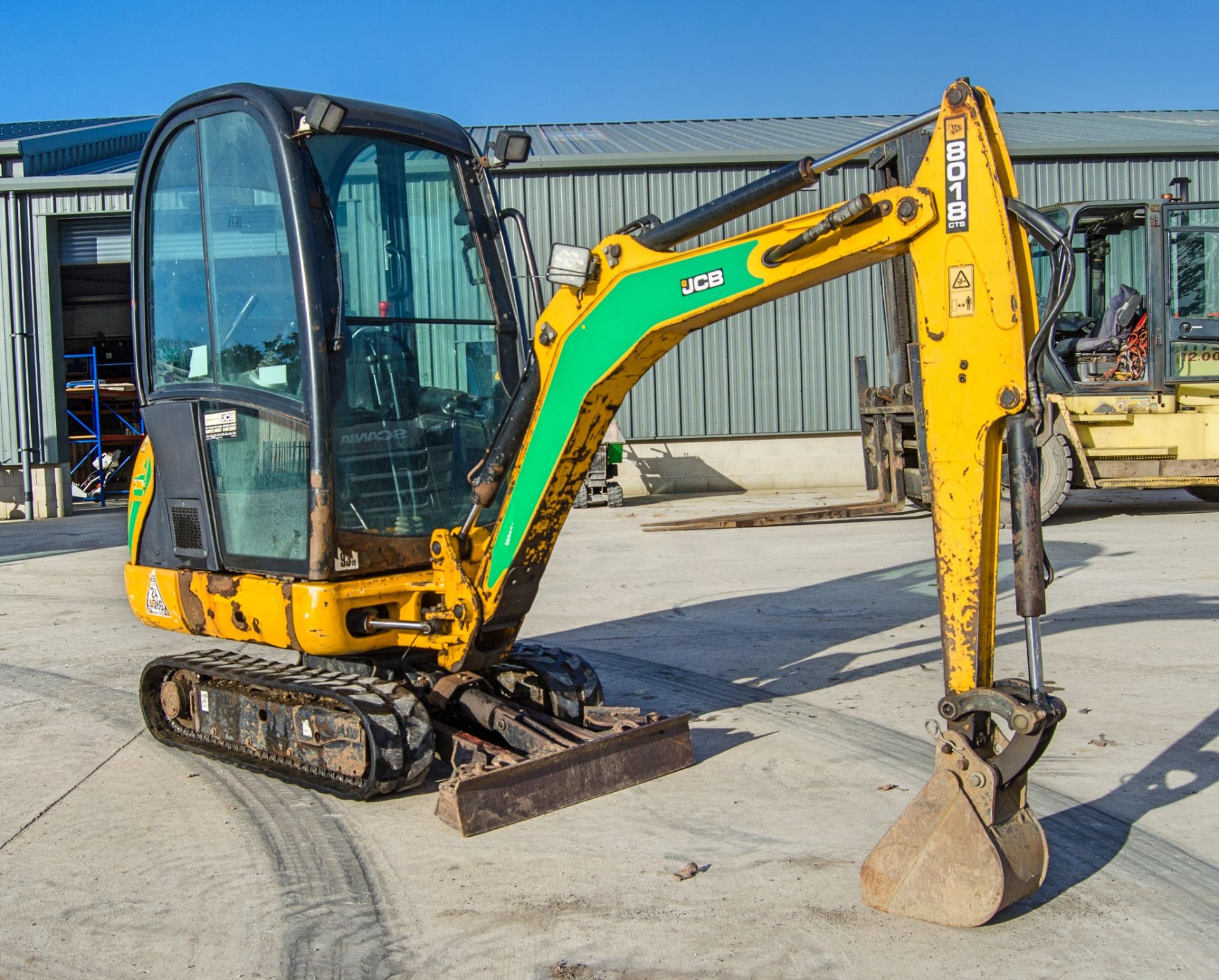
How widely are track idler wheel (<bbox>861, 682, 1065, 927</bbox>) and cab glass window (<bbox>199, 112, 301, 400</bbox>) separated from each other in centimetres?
296

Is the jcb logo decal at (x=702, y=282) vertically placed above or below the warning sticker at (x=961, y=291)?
above

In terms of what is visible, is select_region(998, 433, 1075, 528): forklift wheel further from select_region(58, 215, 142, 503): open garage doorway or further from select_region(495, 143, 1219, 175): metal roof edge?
select_region(58, 215, 142, 503): open garage doorway

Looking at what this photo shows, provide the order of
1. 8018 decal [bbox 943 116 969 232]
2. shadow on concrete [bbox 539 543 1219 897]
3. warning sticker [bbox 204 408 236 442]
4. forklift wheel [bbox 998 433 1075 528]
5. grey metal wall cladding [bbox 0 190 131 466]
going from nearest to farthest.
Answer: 8018 decal [bbox 943 116 969 232] → shadow on concrete [bbox 539 543 1219 897] → warning sticker [bbox 204 408 236 442] → forklift wheel [bbox 998 433 1075 528] → grey metal wall cladding [bbox 0 190 131 466]

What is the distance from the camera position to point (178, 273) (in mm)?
5688

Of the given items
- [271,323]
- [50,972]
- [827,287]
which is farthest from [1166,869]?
[827,287]

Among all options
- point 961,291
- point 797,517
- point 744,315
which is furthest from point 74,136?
point 961,291

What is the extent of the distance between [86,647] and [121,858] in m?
4.52

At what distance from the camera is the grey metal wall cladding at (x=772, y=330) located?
19953 mm

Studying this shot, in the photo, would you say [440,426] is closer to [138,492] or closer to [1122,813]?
[138,492]

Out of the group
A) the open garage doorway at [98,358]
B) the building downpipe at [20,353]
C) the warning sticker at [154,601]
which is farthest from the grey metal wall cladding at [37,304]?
the warning sticker at [154,601]

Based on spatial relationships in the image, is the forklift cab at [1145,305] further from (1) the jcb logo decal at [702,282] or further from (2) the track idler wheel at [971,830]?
(2) the track idler wheel at [971,830]

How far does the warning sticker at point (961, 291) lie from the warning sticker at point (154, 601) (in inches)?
154

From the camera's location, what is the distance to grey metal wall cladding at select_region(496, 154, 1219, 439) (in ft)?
65.5

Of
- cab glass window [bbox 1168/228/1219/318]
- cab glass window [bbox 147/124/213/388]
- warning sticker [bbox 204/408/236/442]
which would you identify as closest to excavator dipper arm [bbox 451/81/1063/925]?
warning sticker [bbox 204/408/236/442]
